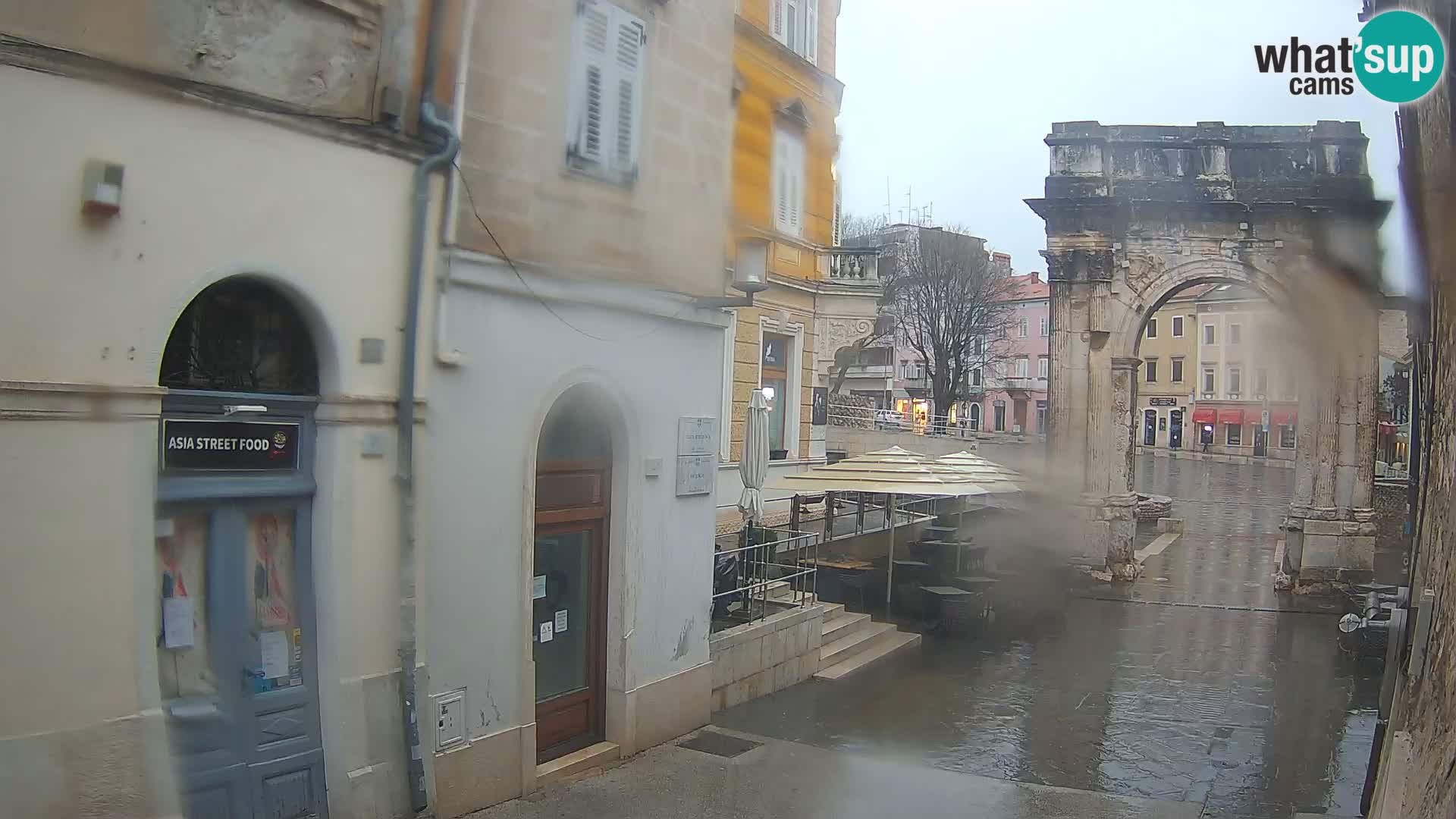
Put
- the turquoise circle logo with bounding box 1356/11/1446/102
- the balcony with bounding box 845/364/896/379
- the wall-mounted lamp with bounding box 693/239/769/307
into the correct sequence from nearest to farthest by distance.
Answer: the turquoise circle logo with bounding box 1356/11/1446/102 < the wall-mounted lamp with bounding box 693/239/769/307 < the balcony with bounding box 845/364/896/379

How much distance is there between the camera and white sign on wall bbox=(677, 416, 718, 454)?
6539mm

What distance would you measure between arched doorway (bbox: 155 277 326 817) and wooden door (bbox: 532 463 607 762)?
157 cm

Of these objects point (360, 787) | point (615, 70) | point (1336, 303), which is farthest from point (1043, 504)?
point (360, 787)

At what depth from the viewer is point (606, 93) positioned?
5180 millimetres

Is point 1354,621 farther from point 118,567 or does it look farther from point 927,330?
point 927,330

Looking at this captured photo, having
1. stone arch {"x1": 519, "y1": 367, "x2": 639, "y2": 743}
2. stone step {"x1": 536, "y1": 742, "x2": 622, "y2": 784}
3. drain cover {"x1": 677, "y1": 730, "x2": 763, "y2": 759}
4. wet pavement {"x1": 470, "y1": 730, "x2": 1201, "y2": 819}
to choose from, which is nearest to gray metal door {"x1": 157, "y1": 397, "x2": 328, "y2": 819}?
wet pavement {"x1": 470, "y1": 730, "x2": 1201, "y2": 819}

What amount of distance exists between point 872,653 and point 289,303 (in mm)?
7009

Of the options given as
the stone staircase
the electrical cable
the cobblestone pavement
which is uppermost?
the electrical cable

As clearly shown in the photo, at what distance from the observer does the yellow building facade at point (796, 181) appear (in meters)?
5.68

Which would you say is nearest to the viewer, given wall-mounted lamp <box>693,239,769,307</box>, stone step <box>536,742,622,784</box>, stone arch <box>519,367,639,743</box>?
stone step <box>536,742,622,784</box>

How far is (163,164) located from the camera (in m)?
3.45

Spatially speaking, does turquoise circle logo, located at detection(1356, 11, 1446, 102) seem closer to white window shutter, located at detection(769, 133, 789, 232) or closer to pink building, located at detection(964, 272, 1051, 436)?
white window shutter, located at detection(769, 133, 789, 232)

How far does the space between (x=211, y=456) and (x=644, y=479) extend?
2.87m

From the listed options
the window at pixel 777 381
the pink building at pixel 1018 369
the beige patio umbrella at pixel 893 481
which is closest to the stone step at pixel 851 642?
the beige patio umbrella at pixel 893 481
